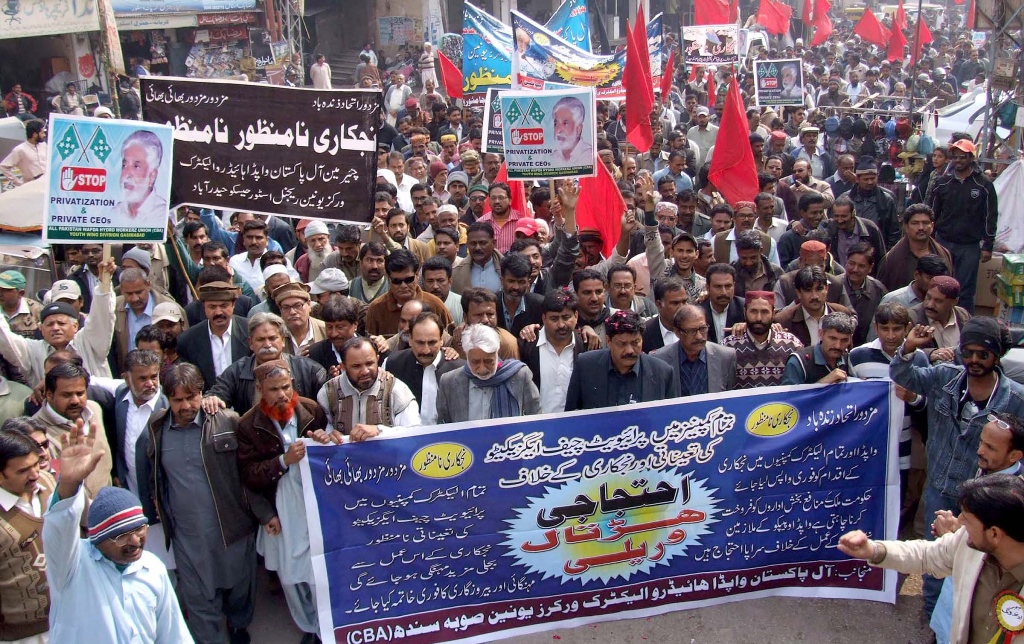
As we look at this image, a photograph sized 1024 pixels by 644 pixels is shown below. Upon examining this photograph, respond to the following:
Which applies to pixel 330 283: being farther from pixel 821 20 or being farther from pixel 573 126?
pixel 821 20

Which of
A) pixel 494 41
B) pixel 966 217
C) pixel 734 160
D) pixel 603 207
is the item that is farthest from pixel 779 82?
pixel 603 207

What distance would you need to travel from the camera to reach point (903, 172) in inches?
486

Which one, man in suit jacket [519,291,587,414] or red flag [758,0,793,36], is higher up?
red flag [758,0,793,36]

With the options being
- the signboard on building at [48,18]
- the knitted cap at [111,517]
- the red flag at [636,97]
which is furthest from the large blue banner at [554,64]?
the signboard on building at [48,18]

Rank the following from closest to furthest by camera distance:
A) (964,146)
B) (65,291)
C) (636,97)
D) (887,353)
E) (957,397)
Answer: (957,397) < (887,353) < (65,291) < (964,146) < (636,97)

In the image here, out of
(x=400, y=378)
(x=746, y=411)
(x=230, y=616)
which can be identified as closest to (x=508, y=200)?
(x=400, y=378)

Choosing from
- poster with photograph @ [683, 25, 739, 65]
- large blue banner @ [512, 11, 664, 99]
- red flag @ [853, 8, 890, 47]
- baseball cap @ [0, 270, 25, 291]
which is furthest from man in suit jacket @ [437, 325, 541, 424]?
red flag @ [853, 8, 890, 47]

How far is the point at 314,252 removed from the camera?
744 centimetres

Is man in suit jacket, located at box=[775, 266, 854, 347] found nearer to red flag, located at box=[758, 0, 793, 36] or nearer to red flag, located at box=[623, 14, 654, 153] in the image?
red flag, located at box=[623, 14, 654, 153]

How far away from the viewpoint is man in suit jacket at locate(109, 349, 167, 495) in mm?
4773

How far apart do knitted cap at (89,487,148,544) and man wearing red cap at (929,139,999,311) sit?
7255 millimetres

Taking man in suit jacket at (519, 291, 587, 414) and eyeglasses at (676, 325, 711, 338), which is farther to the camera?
man in suit jacket at (519, 291, 587, 414)

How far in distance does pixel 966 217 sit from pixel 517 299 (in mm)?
4587

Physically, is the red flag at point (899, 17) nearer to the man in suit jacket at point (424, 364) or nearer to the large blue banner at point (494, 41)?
the large blue banner at point (494, 41)
